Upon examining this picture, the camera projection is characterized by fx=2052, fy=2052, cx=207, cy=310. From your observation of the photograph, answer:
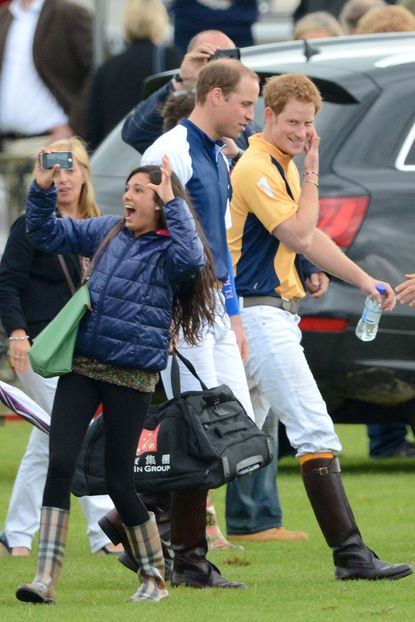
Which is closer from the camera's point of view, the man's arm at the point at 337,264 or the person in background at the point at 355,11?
the man's arm at the point at 337,264

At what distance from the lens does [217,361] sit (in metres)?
7.81

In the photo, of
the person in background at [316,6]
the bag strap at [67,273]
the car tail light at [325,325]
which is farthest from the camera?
the person in background at [316,6]

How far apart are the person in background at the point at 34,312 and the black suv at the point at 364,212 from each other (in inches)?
61.4

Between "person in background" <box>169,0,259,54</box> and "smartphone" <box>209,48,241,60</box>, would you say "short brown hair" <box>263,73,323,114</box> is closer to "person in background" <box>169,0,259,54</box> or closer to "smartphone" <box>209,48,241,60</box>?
"smartphone" <box>209,48,241,60</box>

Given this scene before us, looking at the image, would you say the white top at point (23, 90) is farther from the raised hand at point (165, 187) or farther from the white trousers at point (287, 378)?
the raised hand at point (165, 187)

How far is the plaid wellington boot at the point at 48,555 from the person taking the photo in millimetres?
7211

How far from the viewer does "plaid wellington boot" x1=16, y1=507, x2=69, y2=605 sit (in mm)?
7211

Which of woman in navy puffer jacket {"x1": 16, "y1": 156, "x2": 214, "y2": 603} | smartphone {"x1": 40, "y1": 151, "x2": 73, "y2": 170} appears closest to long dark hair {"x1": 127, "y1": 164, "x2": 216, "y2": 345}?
woman in navy puffer jacket {"x1": 16, "y1": 156, "x2": 214, "y2": 603}

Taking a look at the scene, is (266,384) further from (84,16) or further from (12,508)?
(84,16)

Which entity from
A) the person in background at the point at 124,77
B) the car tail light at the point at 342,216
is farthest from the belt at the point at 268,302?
the person in background at the point at 124,77

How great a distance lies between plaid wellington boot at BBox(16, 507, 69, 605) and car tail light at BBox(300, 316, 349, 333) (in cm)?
306

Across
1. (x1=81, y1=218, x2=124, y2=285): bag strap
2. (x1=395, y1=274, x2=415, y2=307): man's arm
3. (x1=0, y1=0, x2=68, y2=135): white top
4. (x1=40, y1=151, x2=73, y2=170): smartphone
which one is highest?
(x1=40, y1=151, x2=73, y2=170): smartphone

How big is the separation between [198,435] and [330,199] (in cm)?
283

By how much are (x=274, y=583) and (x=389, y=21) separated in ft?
18.3
